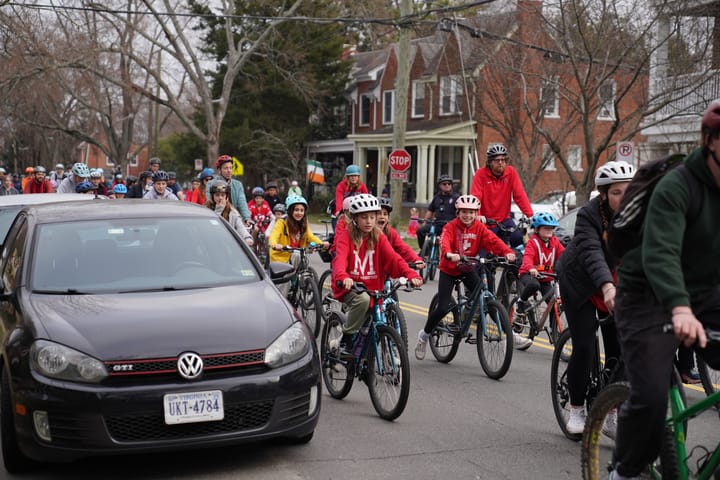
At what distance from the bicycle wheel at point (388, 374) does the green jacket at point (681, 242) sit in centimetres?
295

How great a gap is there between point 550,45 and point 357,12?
1225cm

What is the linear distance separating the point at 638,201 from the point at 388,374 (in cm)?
335

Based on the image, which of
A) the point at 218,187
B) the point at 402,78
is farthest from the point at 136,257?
the point at 402,78

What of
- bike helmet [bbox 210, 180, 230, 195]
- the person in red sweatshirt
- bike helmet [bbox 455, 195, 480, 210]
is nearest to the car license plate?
bike helmet [bbox 455, 195, 480, 210]

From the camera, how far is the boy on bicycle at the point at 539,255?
990cm

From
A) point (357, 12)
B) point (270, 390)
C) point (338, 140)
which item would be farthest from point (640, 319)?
point (338, 140)

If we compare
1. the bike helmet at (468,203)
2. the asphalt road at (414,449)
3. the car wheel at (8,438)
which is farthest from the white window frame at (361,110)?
the car wheel at (8,438)

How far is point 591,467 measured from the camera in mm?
4730

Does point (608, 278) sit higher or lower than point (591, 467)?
higher

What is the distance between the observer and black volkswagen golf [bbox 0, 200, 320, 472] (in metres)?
5.29

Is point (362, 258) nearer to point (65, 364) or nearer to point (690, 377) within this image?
point (690, 377)

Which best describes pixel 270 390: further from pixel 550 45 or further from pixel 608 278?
pixel 550 45

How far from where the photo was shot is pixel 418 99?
49.0m

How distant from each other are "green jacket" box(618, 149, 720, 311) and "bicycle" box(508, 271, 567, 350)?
5.67 m
